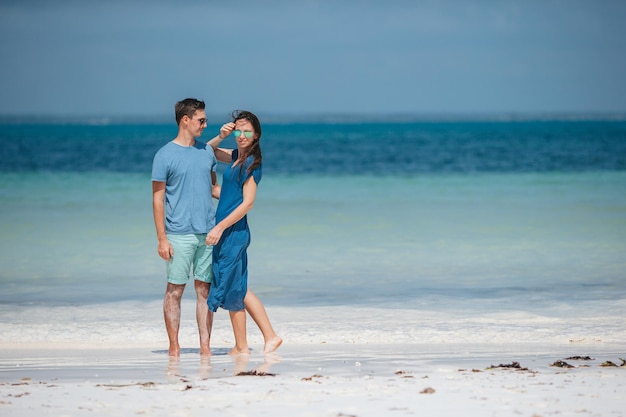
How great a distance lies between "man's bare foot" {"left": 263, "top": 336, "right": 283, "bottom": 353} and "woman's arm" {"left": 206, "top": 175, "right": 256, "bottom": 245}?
0.82m

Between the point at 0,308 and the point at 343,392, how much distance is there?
4.26 m

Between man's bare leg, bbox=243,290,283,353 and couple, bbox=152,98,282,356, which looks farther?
man's bare leg, bbox=243,290,283,353

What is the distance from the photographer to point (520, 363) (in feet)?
17.0

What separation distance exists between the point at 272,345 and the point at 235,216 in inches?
36.5

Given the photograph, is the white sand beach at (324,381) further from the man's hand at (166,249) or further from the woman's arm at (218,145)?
the woman's arm at (218,145)

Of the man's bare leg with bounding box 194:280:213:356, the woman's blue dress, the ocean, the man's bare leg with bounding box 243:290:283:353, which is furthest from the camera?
the ocean

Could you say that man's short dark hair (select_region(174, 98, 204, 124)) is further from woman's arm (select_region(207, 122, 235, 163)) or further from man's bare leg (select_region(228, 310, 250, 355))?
man's bare leg (select_region(228, 310, 250, 355))

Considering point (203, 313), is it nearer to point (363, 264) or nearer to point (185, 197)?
point (185, 197)

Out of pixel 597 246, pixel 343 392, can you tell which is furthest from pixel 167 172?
pixel 597 246

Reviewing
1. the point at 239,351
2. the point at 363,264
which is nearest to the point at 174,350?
the point at 239,351

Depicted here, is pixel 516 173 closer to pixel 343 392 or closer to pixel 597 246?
pixel 597 246

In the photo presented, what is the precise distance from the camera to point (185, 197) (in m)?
5.28

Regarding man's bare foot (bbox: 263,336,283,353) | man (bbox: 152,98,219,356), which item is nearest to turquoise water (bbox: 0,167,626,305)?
man's bare foot (bbox: 263,336,283,353)

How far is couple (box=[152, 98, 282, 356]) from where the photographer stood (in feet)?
17.3
